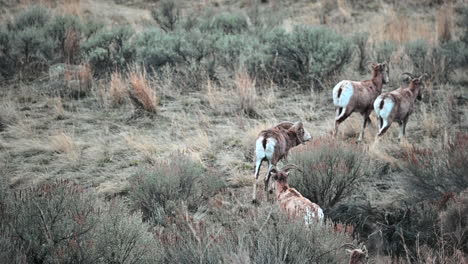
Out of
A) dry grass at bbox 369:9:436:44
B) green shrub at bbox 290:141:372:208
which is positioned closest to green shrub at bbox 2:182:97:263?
green shrub at bbox 290:141:372:208

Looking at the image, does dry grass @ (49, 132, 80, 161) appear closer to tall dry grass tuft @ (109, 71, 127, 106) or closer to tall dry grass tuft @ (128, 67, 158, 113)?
tall dry grass tuft @ (128, 67, 158, 113)

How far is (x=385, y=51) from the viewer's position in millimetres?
13766

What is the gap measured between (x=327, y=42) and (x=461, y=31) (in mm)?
5349

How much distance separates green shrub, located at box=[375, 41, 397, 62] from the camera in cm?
1356

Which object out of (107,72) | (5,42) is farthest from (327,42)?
(5,42)

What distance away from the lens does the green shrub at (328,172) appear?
7.43m

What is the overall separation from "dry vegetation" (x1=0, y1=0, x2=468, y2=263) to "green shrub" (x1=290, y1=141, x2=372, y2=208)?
2 cm

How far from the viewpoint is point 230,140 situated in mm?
9906

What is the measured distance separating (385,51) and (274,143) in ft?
24.5

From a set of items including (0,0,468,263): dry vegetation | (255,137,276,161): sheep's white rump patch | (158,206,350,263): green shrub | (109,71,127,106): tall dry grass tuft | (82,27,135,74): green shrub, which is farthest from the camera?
(82,27,135,74): green shrub

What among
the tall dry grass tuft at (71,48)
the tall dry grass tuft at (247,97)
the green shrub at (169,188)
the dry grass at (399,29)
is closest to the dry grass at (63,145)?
the green shrub at (169,188)

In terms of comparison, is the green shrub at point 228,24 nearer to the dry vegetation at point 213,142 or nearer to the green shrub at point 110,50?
the dry vegetation at point 213,142

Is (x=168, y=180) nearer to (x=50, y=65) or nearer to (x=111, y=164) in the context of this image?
(x=111, y=164)

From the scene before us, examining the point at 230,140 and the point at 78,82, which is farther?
the point at 78,82
